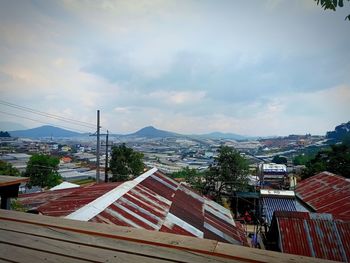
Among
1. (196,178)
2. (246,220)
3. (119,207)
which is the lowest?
(246,220)

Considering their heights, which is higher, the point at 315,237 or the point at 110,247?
the point at 110,247

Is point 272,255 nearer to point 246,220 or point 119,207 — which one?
point 119,207

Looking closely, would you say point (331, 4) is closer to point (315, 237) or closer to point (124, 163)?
point (315, 237)

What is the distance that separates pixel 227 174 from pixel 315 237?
21.5 meters

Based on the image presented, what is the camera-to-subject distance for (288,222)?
9.79m

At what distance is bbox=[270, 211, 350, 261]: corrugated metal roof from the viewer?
27.4 ft

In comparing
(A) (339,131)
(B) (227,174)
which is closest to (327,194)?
(B) (227,174)

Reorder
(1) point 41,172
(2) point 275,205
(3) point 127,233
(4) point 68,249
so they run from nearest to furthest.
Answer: (4) point 68,249 → (3) point 127,233 → (2) point 275,205 → (1) point 41,172

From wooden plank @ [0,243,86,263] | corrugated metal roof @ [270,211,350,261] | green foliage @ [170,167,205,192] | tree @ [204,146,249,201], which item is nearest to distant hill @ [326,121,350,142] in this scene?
tree @ [204,146,249,201]

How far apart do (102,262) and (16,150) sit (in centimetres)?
7800

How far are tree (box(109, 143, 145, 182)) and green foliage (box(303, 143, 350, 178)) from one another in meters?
20.3

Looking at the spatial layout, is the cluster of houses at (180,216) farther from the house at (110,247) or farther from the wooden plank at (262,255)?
the wooden plank at (262,255)

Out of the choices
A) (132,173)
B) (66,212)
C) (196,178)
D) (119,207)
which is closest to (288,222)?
(119,207)

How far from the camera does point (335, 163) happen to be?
1225 inches
